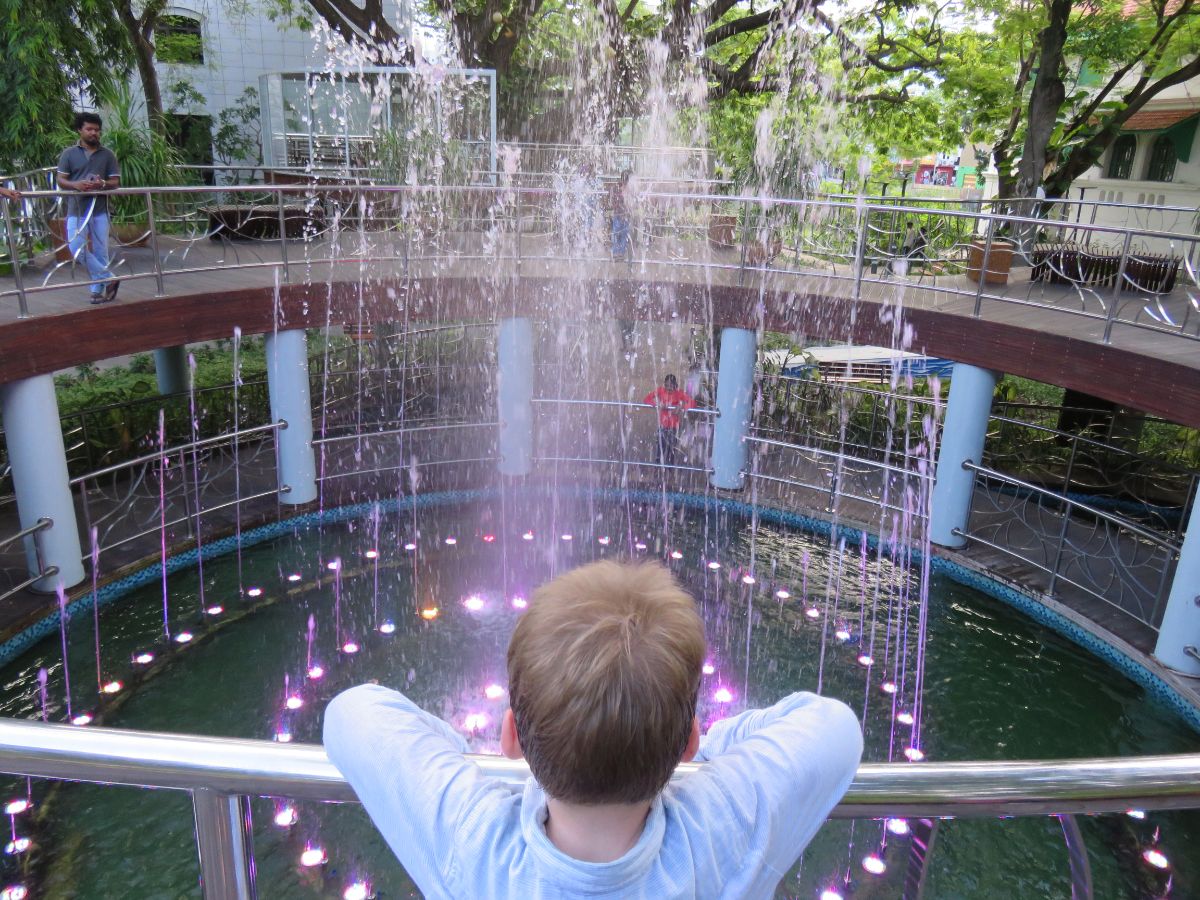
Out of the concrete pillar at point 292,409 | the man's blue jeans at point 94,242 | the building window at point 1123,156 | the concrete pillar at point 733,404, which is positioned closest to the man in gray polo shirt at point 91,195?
the man's blue jeans at point 94,242

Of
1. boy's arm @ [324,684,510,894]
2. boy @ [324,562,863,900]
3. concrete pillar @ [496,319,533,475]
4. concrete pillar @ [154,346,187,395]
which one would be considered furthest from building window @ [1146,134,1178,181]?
boy's arm @ [324,684,510,894]

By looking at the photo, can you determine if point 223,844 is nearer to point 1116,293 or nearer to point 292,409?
point 1116,293

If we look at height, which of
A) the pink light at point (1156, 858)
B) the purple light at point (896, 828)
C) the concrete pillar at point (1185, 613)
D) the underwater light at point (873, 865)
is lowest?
the purple light at point (896, 828)

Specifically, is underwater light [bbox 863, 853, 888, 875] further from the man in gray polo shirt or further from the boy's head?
the man in gray polo shirt

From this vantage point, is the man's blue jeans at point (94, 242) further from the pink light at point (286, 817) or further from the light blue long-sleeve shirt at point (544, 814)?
the light blue long-sleeve shirt at point (544, 814)

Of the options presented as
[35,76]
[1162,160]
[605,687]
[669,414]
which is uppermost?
[35,76]

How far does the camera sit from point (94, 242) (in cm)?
809

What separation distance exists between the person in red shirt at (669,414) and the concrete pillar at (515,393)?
1.55 m

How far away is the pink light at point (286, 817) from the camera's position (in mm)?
5578

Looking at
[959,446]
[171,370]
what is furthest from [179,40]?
[959,446]

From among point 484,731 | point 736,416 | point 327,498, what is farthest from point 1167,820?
point 327,498

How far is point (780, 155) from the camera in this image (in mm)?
16953

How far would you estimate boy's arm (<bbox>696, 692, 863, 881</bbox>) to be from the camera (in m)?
1.17

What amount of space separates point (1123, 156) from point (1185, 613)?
23.2m
